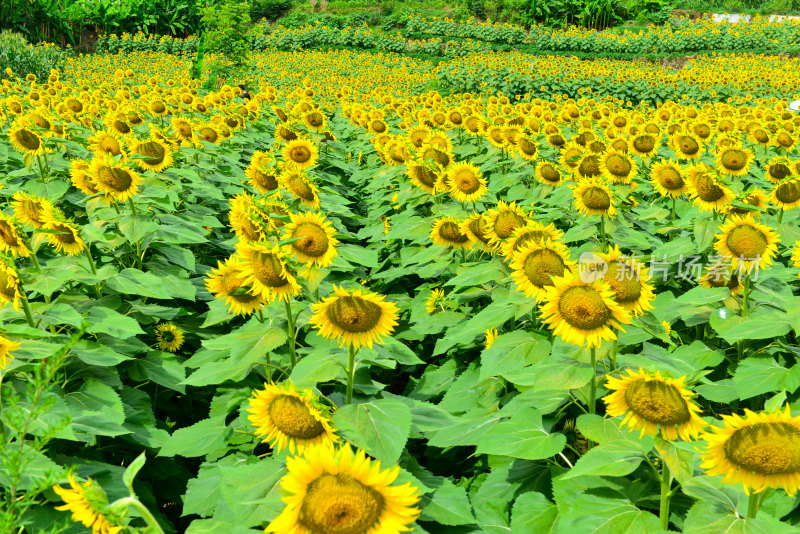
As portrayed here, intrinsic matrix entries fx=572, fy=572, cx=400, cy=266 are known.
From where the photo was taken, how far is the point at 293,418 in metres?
1.81

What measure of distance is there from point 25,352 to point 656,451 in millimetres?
2416

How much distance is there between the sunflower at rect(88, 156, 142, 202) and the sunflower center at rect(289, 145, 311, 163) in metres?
1.57

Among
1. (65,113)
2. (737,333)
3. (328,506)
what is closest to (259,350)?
(328,506)

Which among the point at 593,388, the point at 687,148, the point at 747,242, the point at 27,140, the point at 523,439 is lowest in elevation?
the point at 523,439

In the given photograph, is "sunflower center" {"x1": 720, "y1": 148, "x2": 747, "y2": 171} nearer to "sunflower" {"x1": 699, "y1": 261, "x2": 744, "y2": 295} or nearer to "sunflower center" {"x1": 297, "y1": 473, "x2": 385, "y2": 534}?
Result: "sunflower" {"x1": 699, "y1": 261, "x2": 744, "y2": 295}

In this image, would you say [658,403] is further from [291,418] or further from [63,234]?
[63,234]

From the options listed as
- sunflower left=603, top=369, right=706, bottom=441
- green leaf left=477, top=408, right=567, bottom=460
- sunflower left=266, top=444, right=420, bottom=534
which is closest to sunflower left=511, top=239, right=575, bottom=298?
green leaf left=477, top=408, right=567, bottom=460

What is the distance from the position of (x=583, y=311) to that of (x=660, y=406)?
482mm

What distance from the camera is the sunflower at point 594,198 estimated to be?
3.98 m

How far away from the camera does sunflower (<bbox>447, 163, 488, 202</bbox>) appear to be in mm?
4523

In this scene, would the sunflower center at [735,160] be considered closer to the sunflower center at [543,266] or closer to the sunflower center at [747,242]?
the sunflower center at [747,242]

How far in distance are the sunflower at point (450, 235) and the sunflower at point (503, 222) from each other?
0.57 m

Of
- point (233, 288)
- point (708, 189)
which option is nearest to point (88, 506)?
point (233, 288)

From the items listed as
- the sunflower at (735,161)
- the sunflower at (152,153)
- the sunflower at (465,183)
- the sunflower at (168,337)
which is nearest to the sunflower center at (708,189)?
the sunflower at (735,161)
